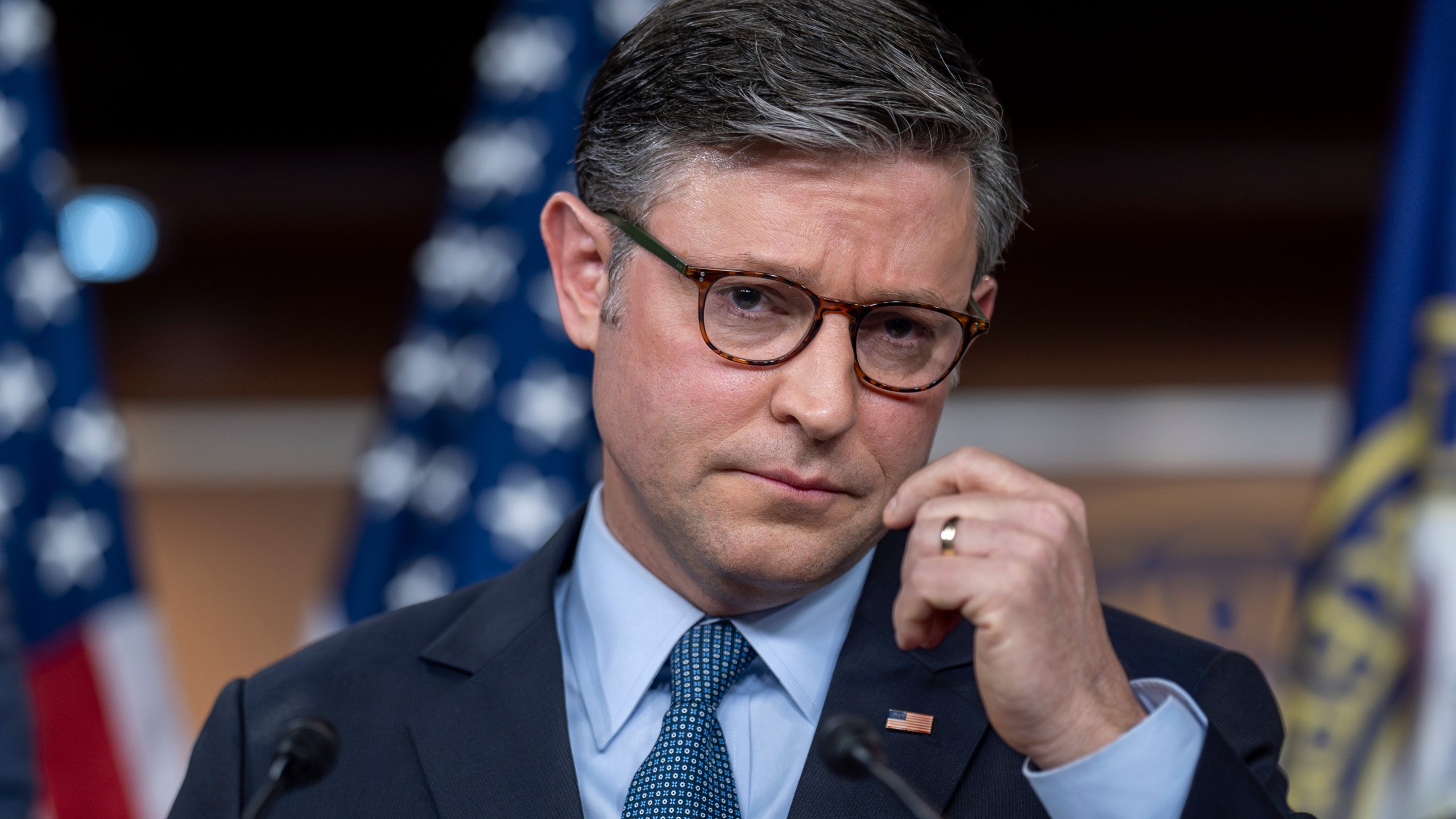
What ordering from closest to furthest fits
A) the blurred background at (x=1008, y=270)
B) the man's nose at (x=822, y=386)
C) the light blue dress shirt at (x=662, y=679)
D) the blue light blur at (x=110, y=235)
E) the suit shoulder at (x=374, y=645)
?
the man's nose at (x=822, y=386)
the light blue dress shirt at (x=662, y=679)
the suit shoulder at (x=374, y=645)
the blurred background at (x=1008, y=270)
the blue light blur at (x=110, y=235)

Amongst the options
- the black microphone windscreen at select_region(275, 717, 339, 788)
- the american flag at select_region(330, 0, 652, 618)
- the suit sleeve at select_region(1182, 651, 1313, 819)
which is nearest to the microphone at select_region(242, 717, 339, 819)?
the black microphone windscreen at select_region(275, 717, 339, 788)

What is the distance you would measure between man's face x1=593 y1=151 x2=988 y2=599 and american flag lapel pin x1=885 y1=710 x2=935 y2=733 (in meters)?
0.16

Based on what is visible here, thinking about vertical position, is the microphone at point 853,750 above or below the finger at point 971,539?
below

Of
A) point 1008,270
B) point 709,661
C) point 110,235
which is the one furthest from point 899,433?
point 110,235

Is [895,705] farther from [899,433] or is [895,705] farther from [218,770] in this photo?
[218,770]

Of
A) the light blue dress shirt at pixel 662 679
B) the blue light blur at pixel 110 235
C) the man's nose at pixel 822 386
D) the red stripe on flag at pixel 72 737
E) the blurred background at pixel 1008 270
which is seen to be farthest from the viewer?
the blue light blur at pixel 110 235

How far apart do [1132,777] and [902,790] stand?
24 centimetres

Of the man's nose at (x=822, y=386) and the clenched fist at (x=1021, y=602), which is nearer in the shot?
the clenched fist at (x=1021, y=602)

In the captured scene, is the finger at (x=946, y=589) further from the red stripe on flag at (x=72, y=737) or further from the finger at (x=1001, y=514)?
the red stripe on flag at (x=72, y=737)

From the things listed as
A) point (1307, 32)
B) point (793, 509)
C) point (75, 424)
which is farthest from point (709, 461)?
point (1307, 32)

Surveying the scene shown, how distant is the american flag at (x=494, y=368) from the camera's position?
2.71 m

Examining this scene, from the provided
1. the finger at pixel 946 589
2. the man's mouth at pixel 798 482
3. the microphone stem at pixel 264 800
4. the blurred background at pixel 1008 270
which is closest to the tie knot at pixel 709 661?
the man's mouth at pixel 798 482

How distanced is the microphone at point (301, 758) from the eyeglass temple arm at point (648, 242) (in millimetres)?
554

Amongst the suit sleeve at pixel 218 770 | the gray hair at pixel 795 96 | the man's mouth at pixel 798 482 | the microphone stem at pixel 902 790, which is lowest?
the suit sleeve at pixel 218 770
